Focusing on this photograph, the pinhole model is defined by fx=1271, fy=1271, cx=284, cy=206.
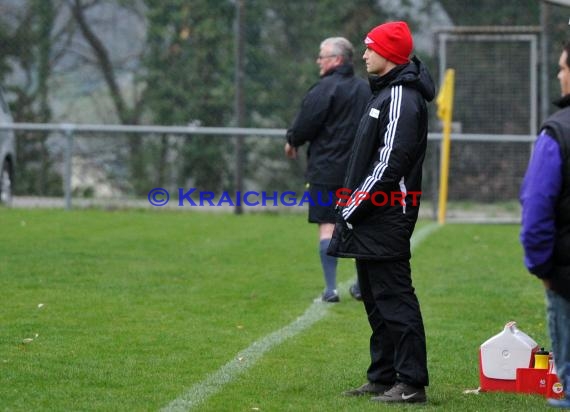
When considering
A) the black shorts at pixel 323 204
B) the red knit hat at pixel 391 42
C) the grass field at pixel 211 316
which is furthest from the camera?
the black shorts at pixel 323 204

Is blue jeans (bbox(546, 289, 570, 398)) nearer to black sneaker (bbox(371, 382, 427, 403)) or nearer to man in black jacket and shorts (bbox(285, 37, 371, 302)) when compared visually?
black sneaker (bbox(371, 382, 427, 403))

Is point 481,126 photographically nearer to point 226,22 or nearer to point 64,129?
point 226,22

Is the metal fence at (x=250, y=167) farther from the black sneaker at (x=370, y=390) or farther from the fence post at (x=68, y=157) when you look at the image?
the black sneaker at (x=370, y=390)

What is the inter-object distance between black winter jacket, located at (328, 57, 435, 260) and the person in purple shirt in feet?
3.90

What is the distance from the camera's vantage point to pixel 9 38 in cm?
1870

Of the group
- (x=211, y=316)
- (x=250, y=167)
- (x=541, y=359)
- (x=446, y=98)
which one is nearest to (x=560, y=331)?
(x=541, y=359)

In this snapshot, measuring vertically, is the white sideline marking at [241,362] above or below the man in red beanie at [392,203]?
below

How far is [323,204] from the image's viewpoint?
9719 millimetres

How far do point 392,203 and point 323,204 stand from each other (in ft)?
11.6

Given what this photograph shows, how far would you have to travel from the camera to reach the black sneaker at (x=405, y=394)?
20.3 ft

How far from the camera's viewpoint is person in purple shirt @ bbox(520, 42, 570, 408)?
193 inches

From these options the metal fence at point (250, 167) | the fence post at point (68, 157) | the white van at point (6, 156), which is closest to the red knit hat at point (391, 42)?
the metal fence at point (250, 167)

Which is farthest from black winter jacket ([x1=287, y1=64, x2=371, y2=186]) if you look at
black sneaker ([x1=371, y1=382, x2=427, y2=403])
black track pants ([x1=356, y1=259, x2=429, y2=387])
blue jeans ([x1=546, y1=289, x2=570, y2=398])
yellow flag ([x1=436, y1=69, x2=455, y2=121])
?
yellow flag ([x1=436, y1=69, x2=455, y2=121])

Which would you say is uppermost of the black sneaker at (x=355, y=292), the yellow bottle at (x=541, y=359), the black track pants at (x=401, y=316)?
the black track pants at (x=401, y=316)
